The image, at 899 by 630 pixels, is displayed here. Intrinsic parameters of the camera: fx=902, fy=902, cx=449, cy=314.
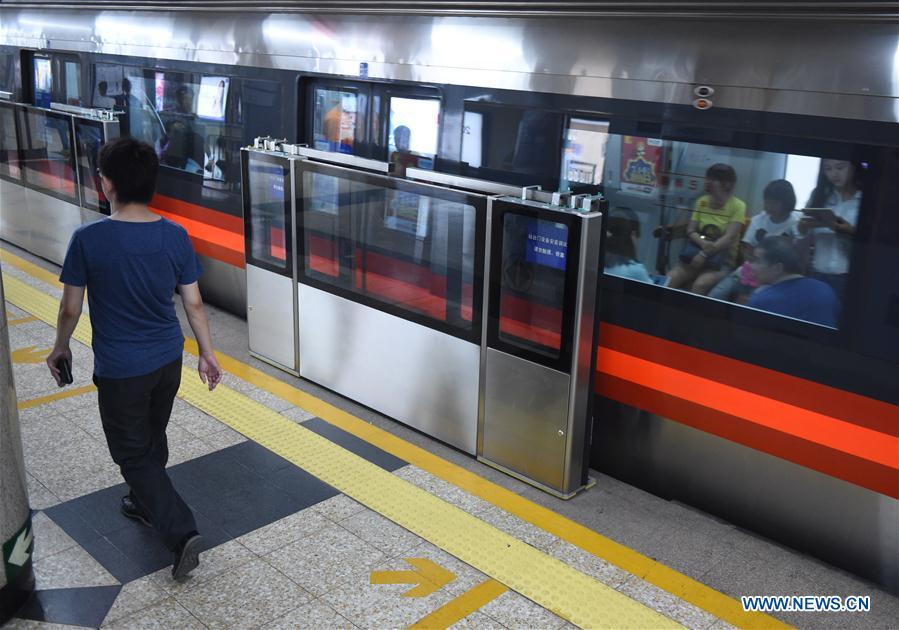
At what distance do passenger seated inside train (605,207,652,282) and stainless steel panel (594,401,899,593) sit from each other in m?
0.72

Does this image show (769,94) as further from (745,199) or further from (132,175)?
(132,175)

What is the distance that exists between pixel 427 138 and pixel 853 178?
2.48 m

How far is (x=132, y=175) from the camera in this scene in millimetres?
3449

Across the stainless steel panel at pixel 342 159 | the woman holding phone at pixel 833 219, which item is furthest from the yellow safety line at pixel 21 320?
the woman holding phone at pixel 833 219

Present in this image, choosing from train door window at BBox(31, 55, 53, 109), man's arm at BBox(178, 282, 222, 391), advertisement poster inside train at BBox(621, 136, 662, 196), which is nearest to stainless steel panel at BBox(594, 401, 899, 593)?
advertisement poster inside train at BBox(621, 136, 662, 196)

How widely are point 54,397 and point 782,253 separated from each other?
4.26 meters

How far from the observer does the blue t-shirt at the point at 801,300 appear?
3.85 m

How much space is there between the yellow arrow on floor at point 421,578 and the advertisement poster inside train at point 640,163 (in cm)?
202

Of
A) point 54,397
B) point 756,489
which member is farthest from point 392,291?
point 756,489

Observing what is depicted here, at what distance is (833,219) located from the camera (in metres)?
3.78

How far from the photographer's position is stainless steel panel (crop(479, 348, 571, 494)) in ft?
14.8

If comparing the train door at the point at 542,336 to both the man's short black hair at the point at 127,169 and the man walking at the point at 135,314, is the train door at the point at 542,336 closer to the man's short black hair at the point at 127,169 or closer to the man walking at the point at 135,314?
the man walking at the point at 135,314

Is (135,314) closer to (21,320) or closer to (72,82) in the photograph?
(21,320)

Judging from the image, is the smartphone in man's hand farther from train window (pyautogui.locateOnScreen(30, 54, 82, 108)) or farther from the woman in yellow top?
train window (pyautogui.locateOnScreen(30, 54, 82, 108))
